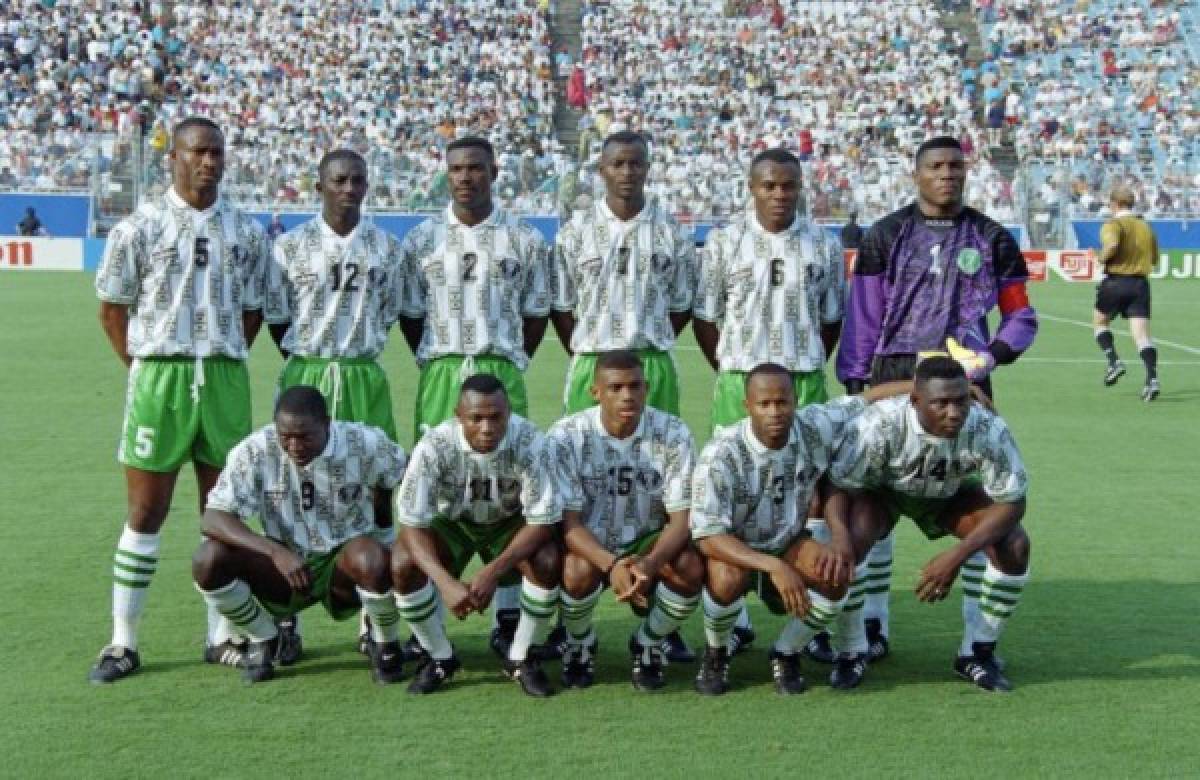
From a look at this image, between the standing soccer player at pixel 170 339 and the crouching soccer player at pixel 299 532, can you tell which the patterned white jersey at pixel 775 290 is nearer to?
the crouching soccer player at pixel 299 532

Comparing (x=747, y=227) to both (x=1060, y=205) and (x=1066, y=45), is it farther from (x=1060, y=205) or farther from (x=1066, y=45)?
(x=1066, y=45)

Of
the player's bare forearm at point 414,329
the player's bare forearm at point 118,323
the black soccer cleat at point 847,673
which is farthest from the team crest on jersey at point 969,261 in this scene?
the player's bare forearm at point 118,323

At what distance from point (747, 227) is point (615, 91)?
1217 inches

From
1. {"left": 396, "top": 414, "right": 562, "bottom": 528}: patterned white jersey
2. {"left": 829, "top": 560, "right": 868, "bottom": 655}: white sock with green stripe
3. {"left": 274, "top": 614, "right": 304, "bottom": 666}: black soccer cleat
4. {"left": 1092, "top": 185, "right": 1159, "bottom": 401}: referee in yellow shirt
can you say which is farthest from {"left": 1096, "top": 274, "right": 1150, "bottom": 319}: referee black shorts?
{"left": 274, "top": 614, "right": 304, "bottom": 666}: black soccer cleat

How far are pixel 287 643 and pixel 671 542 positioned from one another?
1.69 m

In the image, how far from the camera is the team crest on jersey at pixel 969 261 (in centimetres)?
695

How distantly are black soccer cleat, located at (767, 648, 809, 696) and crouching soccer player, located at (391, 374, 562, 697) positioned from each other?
90 centimetres

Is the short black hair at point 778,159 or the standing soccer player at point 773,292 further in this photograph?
the standing soccer player at point 773,292

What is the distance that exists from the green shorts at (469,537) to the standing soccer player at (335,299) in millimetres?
474

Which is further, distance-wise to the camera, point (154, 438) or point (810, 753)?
point (154, 438)

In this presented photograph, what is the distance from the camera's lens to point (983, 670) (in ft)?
21.0

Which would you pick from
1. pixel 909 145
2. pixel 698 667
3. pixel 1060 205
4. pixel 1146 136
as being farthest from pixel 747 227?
pixel 1146 136

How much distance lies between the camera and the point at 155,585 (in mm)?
8078

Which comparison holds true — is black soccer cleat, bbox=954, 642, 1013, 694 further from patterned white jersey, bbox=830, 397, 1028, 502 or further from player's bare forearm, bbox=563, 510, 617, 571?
player's bare forearm, bbox=563, 510, 617, 571
